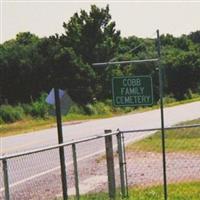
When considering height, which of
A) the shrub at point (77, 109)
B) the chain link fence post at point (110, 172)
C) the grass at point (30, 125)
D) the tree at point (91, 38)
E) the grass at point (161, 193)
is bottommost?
the grass at point (30, 125)

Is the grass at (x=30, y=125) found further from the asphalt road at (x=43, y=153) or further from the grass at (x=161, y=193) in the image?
the grass at (x=161, y=193)

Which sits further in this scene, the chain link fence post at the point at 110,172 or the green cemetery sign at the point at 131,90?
the chain link fence post at the point at 110,172

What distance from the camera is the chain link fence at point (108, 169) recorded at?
9999mm

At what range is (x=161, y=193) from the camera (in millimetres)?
12109

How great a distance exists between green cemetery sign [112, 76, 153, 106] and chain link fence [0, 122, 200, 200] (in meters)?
0.60

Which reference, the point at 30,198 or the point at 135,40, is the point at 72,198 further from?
the point at 135,40

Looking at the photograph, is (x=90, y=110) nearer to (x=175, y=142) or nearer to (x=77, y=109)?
(x=77, y=109)

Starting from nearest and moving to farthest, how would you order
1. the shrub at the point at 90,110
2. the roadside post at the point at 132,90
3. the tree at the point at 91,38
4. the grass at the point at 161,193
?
1. the roadside post at the point at 132,90
2. the grass at the point at 161,193
3. the shrub at the point at 90,110
4. the tree at the point at 91,38

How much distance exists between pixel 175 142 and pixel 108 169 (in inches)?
404

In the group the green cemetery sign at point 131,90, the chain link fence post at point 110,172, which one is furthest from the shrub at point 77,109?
the green cemetery sign at point 131,90

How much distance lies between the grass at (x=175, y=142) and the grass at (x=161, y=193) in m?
6.12

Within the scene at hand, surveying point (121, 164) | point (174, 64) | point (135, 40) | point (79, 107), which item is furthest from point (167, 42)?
point (121, 164)

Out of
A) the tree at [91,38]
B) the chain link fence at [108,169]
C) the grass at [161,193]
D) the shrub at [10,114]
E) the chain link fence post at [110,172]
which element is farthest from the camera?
the tree at [91,38]

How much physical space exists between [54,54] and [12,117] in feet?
40.4
